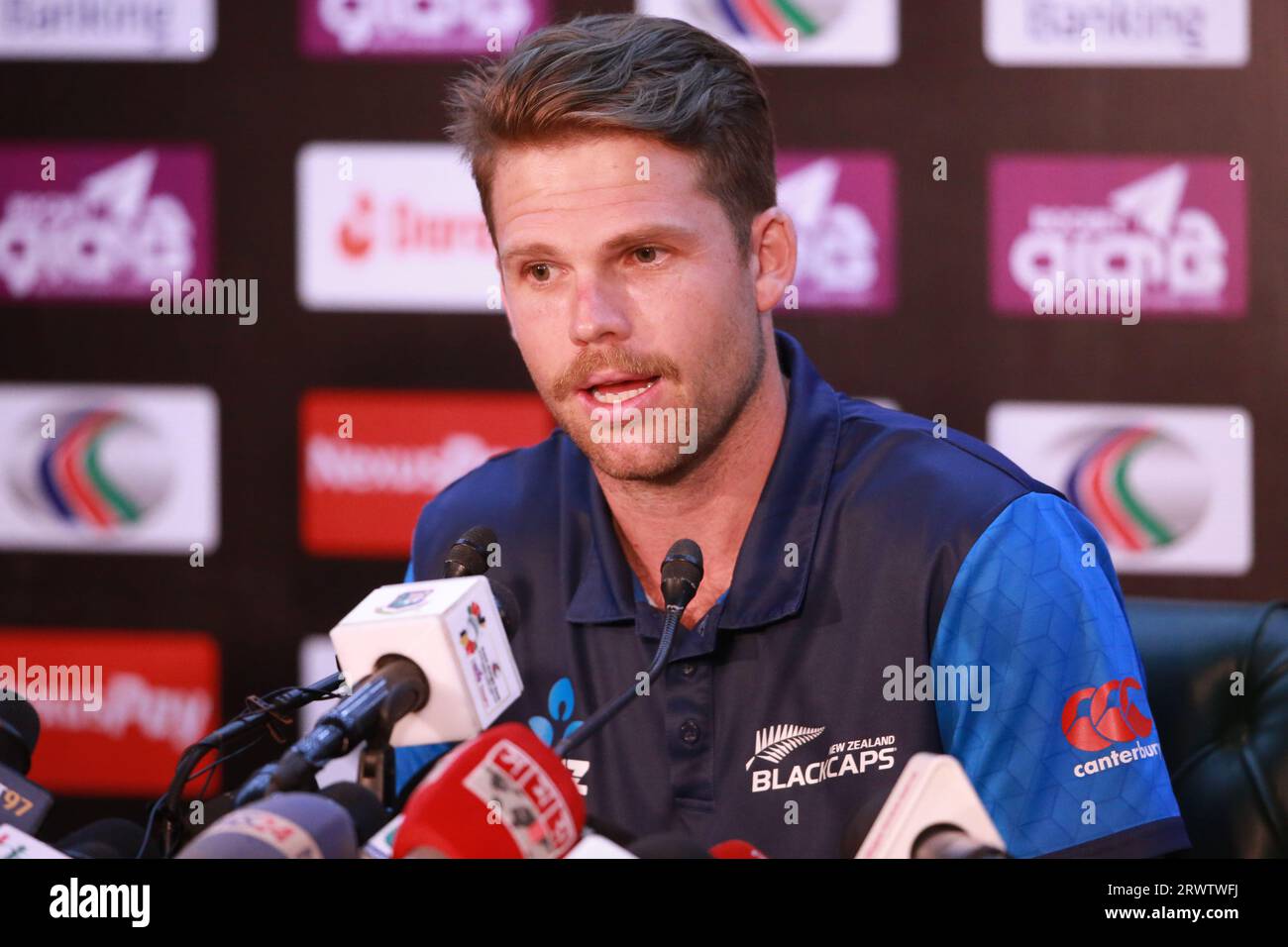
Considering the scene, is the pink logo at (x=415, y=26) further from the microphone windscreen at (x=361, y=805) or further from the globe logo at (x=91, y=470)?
the microphone windscreen at (x=361, y=805)

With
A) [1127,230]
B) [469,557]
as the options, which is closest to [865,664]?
[469,557]

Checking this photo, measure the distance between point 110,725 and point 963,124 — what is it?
229cm

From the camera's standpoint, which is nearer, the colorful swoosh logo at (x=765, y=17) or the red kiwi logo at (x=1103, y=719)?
the red kiwi logo at (x=1103, y=719)

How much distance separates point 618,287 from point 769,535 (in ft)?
1.10

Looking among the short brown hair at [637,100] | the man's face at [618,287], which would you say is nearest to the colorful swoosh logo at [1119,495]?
the short brown hair at [637,100]

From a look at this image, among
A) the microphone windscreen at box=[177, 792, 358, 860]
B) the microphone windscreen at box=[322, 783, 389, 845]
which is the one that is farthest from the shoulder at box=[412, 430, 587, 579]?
the microphone windscreen at box=[177, 792, 358, 860]

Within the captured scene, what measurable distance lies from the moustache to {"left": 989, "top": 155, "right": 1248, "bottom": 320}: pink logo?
1.55 m

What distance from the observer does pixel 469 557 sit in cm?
131

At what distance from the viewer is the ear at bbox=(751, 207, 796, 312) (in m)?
1.79

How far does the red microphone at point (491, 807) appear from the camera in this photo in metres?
0.88

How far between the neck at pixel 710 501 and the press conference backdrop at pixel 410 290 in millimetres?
1274

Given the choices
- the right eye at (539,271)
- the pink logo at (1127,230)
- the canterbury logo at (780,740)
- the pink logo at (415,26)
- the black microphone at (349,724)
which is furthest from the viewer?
the pink logo at (415,26)

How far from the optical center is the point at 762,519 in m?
1.65

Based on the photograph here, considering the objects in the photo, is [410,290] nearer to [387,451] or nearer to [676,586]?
[387,451]
